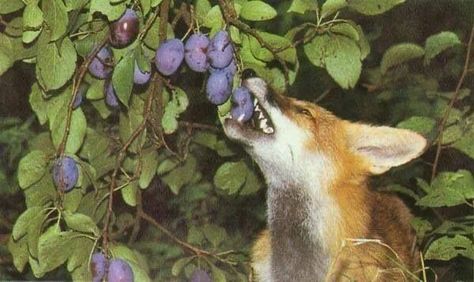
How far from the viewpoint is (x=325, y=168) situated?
1.51 m

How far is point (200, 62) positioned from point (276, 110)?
0.12 m

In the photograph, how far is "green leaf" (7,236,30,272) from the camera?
149 cm

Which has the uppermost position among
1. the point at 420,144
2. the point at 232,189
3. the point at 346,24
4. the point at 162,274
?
the point at 346,24

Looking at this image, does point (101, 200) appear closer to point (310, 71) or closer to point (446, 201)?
point (310, 71)

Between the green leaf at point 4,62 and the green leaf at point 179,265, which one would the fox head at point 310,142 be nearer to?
the green leaf at point 179,265

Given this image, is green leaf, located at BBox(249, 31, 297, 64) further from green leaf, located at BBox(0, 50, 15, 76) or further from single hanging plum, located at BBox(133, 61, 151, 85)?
green leaf, located at BBox(0, 50, 15, 76)

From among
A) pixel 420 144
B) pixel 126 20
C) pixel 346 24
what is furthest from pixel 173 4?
pixel 420 144

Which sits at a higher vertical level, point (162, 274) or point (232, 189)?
point (232, 189)

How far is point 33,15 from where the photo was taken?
137 centimetres

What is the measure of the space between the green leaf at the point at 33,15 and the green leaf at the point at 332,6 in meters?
0.30

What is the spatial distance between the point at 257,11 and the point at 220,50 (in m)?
0.06

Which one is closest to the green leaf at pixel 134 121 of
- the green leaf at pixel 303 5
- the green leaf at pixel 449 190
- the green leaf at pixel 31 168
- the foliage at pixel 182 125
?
the foliage at pixel 182 125

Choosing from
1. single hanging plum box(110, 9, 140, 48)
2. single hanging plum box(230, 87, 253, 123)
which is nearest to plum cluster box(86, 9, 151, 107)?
single hanging plum box(110, 9, 140, 48)

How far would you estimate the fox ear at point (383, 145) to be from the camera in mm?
1461
